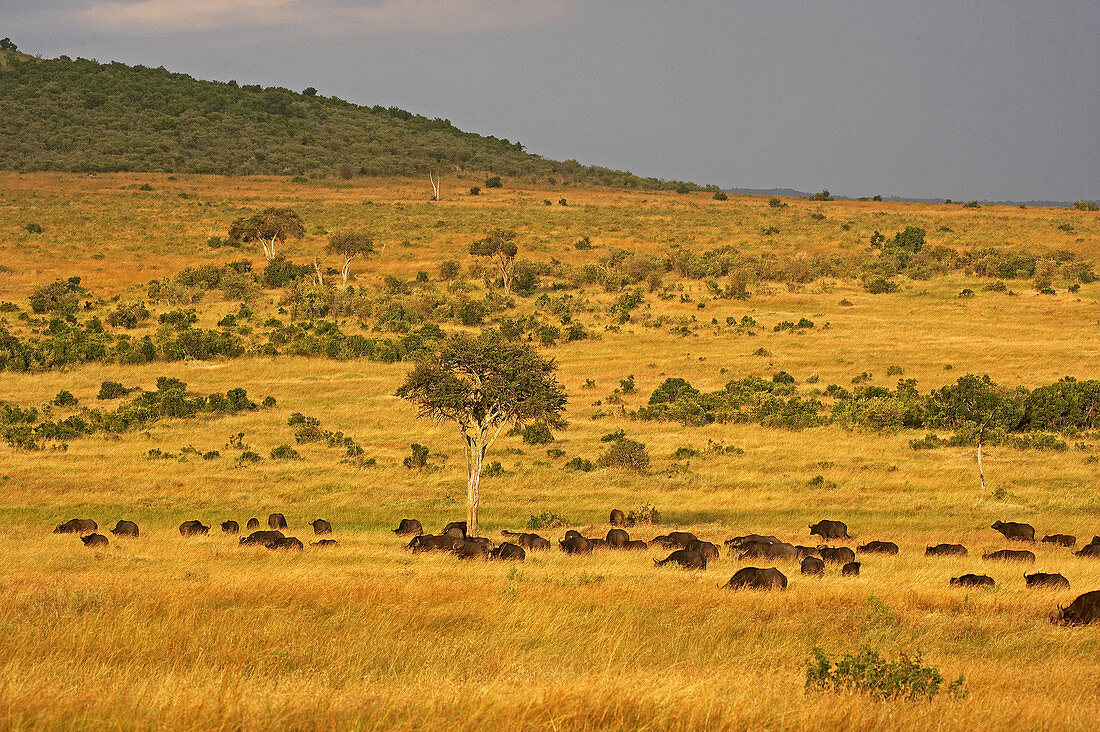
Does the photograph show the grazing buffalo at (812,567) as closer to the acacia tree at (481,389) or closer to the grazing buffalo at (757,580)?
the grazing buffalo at (757,580)

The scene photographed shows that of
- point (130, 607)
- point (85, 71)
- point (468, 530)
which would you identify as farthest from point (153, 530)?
point (85, 71)

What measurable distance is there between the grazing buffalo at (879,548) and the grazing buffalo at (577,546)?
6.28 meters

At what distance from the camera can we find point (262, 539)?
19.8 m

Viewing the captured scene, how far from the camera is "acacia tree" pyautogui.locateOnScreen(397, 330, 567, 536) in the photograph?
22.1 metres

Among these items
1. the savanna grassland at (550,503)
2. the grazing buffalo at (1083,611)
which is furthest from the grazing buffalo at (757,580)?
the grazing buffalo at (1083,611)

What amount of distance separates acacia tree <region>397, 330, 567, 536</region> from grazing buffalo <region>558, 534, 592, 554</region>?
3220mm

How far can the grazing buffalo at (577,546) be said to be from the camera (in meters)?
19.1

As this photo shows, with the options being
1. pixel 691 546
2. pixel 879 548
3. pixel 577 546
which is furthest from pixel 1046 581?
pixel 577 546

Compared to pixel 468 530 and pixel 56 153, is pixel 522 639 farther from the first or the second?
pixel 56 153

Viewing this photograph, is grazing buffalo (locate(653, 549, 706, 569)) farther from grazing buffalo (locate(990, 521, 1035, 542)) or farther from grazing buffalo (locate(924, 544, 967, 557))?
grazing buffalo (locate(990, 521, 1035, 542))

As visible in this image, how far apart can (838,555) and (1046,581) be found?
422 cm

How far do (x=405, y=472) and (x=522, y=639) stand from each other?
21.5 m

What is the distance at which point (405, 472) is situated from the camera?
30781mm

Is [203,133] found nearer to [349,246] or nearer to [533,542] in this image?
[349,246]
